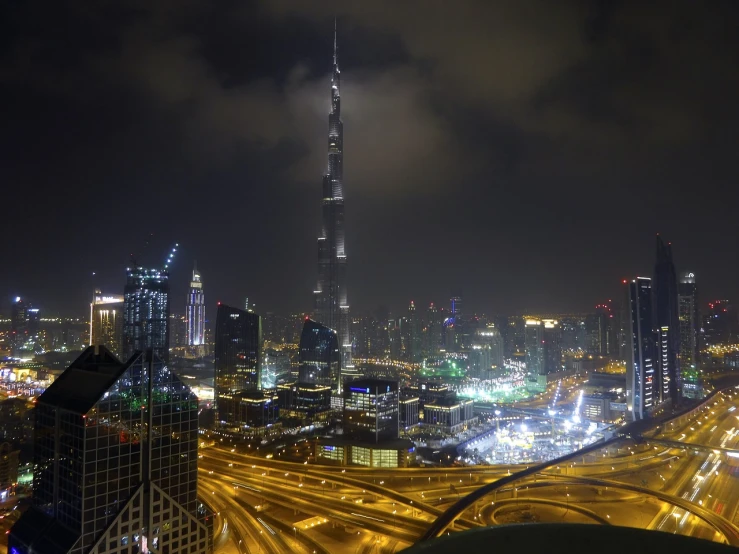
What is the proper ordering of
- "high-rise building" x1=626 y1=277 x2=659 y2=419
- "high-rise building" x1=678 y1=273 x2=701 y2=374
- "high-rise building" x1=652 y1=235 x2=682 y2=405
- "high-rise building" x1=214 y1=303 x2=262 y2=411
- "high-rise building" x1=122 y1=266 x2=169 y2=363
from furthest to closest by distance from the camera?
"high-rise building" x1=678 y1=273 x2=701 y2=374 < "high-rise building" x1=214 y1=303 x2=262 y2=411 < "high-rise building" x1=122 y1=266 x2=169 y2=363 < "high-rise building" x1=652 y1=235 x2=682 y2=405 < "high-rise building" x1=626 y1=277 x2=659 y2=419

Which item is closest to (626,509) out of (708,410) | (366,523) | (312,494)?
(366,523)

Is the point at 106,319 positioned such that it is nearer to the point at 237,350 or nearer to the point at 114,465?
the point at 237,350

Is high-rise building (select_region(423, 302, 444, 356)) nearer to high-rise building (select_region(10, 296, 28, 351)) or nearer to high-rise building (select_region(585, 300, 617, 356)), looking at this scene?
high-rise building (select_region(585, 300, 617, 356))

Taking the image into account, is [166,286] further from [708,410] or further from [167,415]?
Answer: [708,410]

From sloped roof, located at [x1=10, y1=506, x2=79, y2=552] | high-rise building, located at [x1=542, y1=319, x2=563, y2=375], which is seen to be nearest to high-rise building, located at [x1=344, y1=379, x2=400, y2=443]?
sloped roof, located at [x1=10, y1=506, x2=79, y2=552]

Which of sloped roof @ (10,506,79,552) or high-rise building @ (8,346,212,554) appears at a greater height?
high-rise building @ (8,346,212,554)

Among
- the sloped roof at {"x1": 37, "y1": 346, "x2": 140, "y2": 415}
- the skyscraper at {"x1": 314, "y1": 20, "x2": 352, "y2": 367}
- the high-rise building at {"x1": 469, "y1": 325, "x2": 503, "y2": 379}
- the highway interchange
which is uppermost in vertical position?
the skyscraper at {"x1": 314, "y1": 20, "x2": 352, "y2": 367}

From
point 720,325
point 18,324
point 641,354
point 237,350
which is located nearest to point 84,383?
point 237,350
